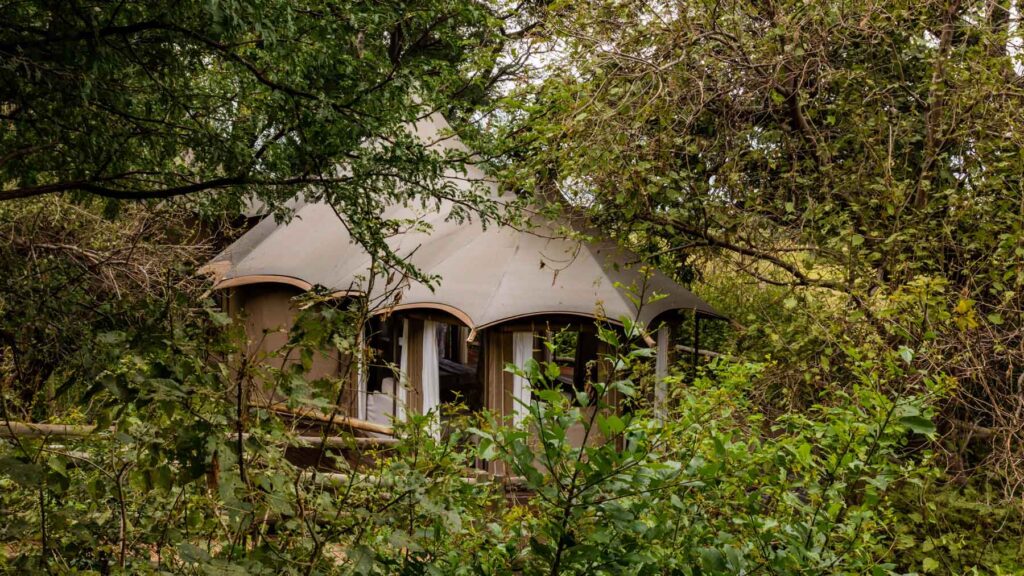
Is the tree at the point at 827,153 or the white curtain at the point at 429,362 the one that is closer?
the tree at the point at 827,153

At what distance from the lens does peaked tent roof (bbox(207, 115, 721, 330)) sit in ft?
22.7

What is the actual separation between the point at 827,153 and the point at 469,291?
131 inches

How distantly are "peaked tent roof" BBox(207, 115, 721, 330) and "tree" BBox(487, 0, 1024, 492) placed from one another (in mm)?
597

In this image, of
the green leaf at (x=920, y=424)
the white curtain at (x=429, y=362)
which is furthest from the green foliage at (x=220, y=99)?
the white curtain at (x=429, y=362)

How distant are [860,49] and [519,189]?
10.6 ft

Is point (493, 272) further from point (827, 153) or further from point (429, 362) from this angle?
point (827, 153)

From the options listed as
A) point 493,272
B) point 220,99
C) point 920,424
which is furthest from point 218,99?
point 920,424

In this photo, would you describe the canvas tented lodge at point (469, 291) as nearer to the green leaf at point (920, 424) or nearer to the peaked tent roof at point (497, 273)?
the peaked tent roof at point (497, 273)

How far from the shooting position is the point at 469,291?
7.16 metres

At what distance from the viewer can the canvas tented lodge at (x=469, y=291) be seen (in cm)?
697

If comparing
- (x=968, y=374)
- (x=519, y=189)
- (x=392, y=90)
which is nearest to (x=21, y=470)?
(x=392, y=90)

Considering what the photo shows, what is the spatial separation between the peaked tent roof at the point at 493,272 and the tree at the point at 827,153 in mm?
597

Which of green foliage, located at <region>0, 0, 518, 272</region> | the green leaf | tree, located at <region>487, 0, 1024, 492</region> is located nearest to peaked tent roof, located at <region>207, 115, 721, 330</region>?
tree, located at <region>487, 0, 1024, 492</region>

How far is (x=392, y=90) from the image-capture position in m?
4.10
